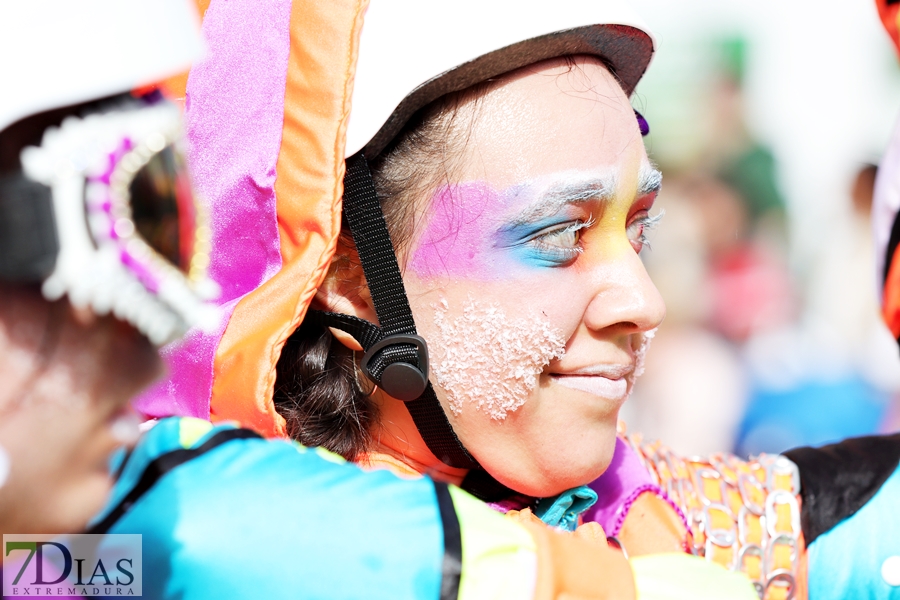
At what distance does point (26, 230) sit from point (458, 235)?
2.47 ft

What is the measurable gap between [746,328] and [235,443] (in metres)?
3.25

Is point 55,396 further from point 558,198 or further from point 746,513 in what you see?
→ point 746,513

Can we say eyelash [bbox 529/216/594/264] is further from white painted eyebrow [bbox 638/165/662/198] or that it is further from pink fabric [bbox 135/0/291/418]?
pink fabric [bbox 135/0/291/418]

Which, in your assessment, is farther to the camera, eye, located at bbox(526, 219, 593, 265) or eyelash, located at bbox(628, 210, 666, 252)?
eyelash, located at bbox(628, 210, 666, 252)

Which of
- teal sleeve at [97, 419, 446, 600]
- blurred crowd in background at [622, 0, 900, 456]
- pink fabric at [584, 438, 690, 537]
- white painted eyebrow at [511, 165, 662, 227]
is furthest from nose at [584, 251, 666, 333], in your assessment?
blurred crowd in background at [622, 0, 900, 456]

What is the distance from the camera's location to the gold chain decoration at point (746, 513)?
1.56 meters

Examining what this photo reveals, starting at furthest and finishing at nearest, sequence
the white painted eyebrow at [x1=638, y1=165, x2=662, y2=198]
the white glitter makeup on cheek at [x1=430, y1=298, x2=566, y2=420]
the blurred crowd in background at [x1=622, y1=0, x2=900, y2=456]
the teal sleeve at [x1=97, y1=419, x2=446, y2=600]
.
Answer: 1. the blurred crowd in background at [x1=622, y1=0, x2=900, y2=456]
2. the white painted eyebrow at [x1=638, y1=165, x2=662, y2=198]
3. the white glitter makeup on cheek at [x1=430, y1=298, x2=566, y2=420]
4. the teal sleeve at [x1=97, y1=419, x2=446, y2=600]

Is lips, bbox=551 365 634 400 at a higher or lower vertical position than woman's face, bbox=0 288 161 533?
lower

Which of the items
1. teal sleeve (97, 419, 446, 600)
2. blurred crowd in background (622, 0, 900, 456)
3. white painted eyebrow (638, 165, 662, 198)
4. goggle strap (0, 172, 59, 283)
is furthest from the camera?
blurred crowd in background (622, 0, 900, 456)

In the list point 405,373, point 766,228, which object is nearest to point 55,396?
point 405,373

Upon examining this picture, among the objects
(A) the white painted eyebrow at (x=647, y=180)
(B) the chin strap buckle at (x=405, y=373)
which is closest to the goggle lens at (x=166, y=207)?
(B) the chin strap buckle at (x=405, y=373)

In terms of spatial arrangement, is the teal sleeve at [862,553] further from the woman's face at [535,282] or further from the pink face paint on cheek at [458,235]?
the pink face paint on cheek at [458,235]

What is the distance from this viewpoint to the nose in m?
1.32

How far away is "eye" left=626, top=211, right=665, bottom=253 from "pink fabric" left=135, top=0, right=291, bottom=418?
1.79 feet
